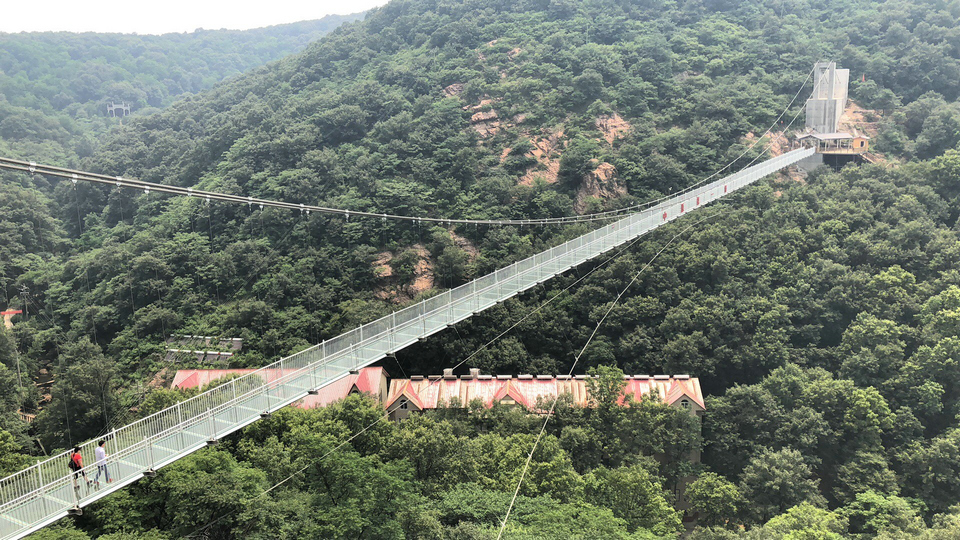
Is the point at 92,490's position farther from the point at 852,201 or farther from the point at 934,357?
the point at 852,201

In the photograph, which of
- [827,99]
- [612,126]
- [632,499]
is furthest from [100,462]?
[827,99]

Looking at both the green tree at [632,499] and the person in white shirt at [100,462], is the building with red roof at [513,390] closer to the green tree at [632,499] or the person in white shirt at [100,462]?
the green tree at [632,499]

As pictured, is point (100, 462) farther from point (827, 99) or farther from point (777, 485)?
point (827, 99)

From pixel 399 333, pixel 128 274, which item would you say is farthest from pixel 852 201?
pixel 128 274

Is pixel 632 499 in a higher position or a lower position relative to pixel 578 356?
lower

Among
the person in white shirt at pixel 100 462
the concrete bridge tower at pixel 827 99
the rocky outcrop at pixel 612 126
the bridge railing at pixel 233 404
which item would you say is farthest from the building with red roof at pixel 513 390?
the concrete bridge tower at pixel 827 99

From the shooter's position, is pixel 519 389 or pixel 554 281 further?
pixel 554 281
